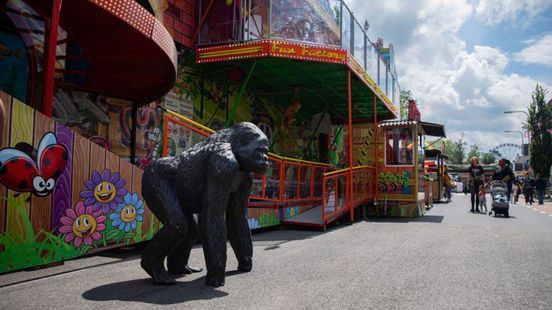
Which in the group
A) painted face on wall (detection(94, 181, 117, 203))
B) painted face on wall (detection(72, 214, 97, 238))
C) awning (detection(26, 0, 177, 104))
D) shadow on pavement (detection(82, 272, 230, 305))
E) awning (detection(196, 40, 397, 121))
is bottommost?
shadow on pavement (detection(82, 272, 230, 305))

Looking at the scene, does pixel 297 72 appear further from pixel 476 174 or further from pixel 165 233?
pixel 165 233

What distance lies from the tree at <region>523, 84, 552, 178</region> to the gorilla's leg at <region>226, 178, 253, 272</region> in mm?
28434

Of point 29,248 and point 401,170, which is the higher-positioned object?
point 401,170

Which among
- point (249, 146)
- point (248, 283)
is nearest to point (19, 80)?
point (249, 146)

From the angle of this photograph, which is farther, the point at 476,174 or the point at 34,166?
the point at 476,174

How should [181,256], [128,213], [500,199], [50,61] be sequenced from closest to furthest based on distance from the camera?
[181,256]
[50,61]
[128,213]
[500,199]

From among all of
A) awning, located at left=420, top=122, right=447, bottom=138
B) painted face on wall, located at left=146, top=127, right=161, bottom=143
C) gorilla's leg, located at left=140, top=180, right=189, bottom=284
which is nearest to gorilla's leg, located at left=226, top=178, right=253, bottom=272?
gorilla's leg, located at left=140, top=180, right=189, bottom=284

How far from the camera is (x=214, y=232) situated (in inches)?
148

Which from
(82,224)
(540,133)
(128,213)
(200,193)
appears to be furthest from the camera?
(540,133)

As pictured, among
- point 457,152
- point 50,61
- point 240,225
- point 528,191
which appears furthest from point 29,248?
point 457,152

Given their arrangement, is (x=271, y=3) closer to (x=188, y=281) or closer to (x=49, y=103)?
(x=49, y=103)

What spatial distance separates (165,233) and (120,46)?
3.24 metres

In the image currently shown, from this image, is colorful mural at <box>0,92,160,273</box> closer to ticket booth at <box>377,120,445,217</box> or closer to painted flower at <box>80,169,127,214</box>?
painted flower at <box>80,169,127,214</box>

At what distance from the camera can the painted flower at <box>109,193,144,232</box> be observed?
5.14 m
